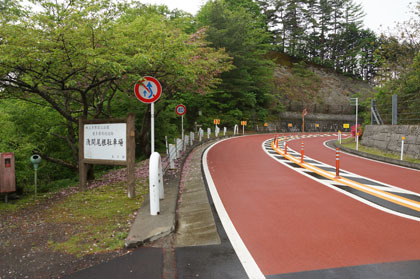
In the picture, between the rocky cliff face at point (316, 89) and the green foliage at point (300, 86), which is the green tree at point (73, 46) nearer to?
the rocky cliff face at point (316, 89)

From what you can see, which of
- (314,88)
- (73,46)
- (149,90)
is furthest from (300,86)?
(73,46)

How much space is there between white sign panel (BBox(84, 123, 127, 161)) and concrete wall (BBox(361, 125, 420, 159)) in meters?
12.3

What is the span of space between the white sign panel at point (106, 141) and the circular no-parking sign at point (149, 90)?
85 centimetres

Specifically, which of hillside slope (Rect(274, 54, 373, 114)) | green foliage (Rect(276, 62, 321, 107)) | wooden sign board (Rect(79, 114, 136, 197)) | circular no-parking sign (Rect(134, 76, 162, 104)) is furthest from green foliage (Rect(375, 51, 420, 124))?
green foliage (Rect(276, 62, 321, 107))

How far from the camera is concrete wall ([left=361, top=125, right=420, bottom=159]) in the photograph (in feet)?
40.3

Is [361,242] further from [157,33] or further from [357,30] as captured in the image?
[357,30]

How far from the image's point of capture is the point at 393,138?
552 inches

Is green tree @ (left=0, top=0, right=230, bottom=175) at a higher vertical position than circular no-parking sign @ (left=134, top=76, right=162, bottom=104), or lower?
higher

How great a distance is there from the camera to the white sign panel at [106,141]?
6789 mm

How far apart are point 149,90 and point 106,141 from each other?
1780mm

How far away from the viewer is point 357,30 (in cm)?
5884

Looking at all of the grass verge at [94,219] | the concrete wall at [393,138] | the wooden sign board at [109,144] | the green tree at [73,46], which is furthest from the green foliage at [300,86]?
the grass verge at [94,219]

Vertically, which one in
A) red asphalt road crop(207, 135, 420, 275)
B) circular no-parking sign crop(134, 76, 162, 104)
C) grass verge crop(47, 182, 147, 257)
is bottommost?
grass verge crop(47, 182, 147, 257)

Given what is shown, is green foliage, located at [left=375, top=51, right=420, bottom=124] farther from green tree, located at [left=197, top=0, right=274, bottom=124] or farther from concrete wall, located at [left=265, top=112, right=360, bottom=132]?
concrete wall, located at [left=265, top=112, right=360, bottom=132]
